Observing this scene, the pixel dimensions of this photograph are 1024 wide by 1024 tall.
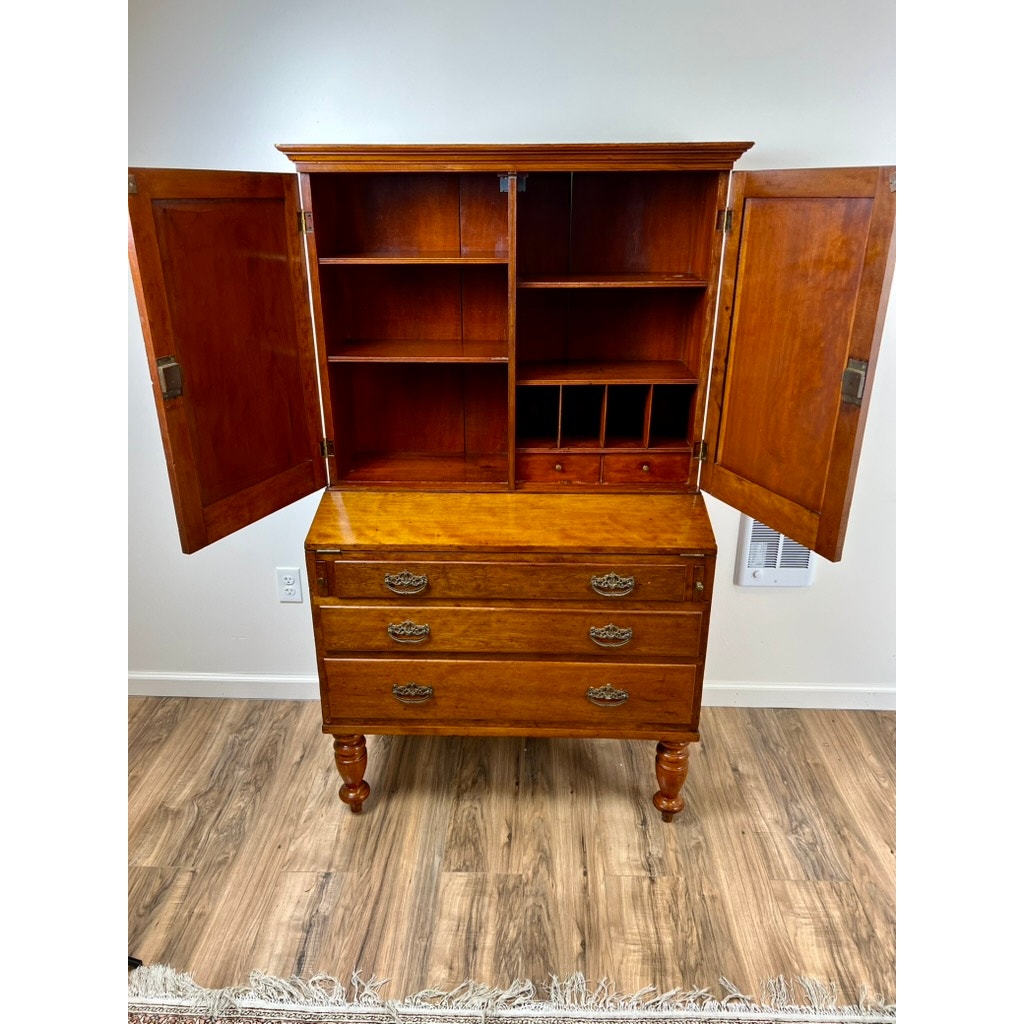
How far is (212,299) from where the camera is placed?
143 centimetres

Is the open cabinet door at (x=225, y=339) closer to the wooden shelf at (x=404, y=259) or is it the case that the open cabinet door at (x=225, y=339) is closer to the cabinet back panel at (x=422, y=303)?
the wooden shelf at (x=404, y=259)

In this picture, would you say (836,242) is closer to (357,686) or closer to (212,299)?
(212,299)

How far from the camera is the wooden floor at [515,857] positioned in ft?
5.10

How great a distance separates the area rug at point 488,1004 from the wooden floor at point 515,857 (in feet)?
0.09

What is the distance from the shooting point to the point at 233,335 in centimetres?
150

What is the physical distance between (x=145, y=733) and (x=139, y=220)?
1.64 meters

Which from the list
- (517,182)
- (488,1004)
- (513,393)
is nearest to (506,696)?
(488,1004)

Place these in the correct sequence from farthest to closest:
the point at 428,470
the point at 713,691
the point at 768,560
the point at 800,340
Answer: the point at 713,691
the point at 768,560
the point at 428,470
the point at 800,340

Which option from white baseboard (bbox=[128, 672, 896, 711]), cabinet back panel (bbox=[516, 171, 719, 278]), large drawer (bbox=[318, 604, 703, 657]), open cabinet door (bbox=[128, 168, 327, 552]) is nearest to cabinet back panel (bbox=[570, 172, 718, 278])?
cabinet back panel (bbox=[516, 171, 719, 278])

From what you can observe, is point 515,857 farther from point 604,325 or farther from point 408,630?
point 604,325

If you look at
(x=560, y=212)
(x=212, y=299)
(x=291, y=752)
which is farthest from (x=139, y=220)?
(x=291, y=752)

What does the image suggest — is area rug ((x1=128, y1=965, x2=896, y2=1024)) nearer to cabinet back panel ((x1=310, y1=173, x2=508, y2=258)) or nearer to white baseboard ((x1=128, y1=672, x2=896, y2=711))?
white baseboard ((x1=128, y1=672, x2=896, y2=711))

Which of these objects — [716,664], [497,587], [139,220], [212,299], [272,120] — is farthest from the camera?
[716,664]

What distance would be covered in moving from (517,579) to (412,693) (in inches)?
15.7
